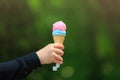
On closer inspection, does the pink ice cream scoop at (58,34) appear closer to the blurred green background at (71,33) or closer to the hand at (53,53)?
the hand at (53,53)

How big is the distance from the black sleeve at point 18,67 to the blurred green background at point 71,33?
3.69ft

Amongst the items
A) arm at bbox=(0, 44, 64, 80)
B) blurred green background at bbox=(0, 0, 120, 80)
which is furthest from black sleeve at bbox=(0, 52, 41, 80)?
blurred green background at bbox=(0, 0, 120, 80)

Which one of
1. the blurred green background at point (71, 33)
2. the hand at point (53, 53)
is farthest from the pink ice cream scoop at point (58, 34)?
the blurred green background at point (71, 33)

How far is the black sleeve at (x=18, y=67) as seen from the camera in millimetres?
1411

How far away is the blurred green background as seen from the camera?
2561 mm

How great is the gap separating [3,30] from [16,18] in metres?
0.11

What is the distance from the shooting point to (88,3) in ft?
8.52

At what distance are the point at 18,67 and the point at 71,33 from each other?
117cm

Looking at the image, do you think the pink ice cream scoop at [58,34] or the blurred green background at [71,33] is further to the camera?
the blurred green background at [71,33]

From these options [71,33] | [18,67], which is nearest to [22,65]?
[18,67]

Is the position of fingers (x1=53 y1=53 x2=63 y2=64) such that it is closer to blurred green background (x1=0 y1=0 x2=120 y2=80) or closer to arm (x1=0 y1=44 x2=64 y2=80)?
arm (x1=0 y1=44 x2=64 y2=80)

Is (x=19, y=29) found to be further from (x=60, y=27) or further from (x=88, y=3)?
(x=60, y=27)

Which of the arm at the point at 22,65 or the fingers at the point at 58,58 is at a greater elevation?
the fingers at the point at 58,58

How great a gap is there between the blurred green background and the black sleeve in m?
1.12
